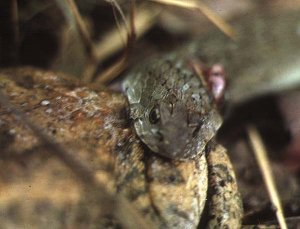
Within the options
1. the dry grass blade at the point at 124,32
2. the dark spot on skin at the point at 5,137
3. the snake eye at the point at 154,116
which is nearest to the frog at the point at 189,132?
the snake eye at the point at 154,116

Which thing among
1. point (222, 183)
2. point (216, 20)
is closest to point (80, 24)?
point (216, 20)

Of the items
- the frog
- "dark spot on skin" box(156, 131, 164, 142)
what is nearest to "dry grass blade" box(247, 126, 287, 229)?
the frog

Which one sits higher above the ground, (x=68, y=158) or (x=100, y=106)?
(x=68, y=158)

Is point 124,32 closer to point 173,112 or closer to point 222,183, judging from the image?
point 173,112

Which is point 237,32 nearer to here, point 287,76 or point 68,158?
point 287,76

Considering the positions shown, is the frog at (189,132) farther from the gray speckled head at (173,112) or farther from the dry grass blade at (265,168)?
the dry grass blade at (265,168)

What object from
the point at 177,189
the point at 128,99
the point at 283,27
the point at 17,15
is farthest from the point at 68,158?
the point at 283,27

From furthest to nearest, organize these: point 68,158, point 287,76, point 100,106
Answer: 1. point 287,76
2. point 100,106
3. point 68,158
